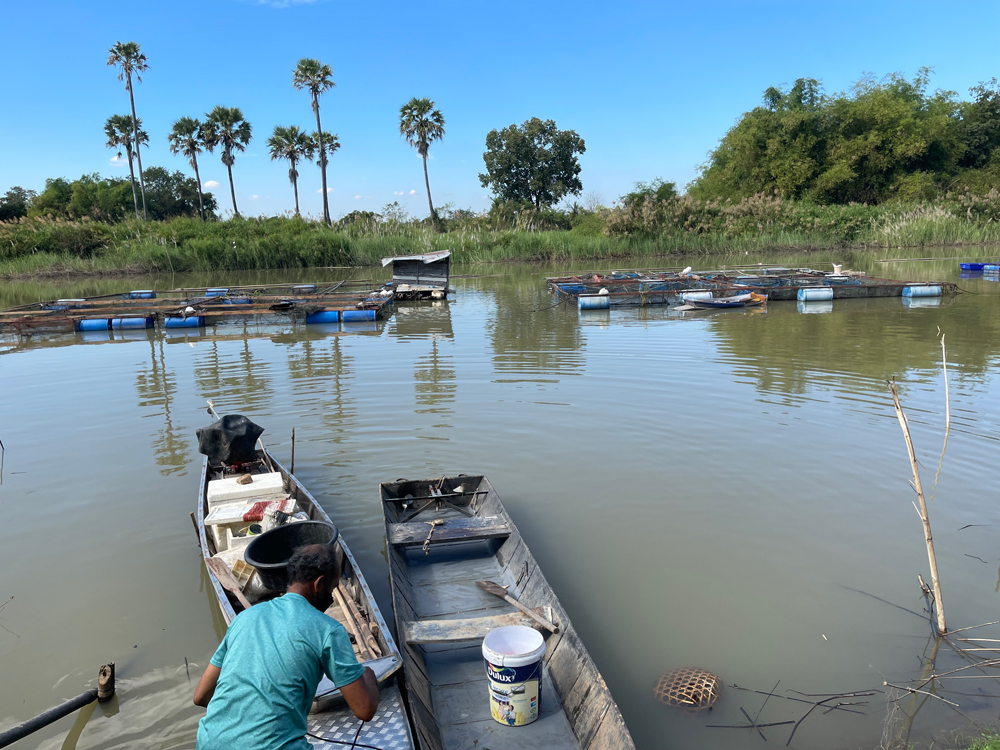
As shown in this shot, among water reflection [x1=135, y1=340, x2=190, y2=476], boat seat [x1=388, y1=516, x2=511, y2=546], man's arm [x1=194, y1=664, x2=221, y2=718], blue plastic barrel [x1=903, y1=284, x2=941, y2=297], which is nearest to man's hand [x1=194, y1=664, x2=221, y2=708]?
man's arm [x1=194, y1=664, x2=221, y2=718]

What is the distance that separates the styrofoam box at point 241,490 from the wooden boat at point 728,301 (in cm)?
1510

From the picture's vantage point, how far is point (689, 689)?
12.0 feet

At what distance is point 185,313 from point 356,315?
4.33 metres

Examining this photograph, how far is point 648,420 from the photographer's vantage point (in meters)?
8.30

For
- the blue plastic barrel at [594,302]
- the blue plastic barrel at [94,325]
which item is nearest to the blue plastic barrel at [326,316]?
the blue plastic barrel at [94,325]

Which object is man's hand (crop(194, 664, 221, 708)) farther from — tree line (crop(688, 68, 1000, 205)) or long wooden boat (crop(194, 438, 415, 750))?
tree line (crop(688, 68, 1000, 205))

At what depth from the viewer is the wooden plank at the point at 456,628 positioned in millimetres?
3717

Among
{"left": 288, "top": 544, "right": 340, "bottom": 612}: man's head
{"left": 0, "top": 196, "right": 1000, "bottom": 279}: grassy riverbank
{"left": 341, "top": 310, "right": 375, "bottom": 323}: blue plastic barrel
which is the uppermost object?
{"left": 0, "top": 196, "right": 1000, "bottom": 279}: grassy riverbank

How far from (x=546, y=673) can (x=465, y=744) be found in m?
0.63

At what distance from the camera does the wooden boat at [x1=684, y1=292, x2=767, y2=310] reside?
1805 centimetres

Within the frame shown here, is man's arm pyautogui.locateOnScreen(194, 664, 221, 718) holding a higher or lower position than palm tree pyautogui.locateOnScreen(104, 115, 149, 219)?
lower

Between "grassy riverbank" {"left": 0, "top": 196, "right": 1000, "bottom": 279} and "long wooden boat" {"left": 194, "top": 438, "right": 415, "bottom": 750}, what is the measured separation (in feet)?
95.3

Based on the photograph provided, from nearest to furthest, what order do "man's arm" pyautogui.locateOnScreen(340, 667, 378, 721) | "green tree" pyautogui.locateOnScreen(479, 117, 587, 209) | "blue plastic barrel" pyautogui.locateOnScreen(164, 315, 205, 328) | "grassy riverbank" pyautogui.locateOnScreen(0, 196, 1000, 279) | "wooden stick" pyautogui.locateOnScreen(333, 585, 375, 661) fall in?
"man's arm" pyautogui.locateOnScreen(340, 667, 378, 721) < "wooden stick" pyautogui.locateOnScreen(333, 585, 375, 661) < "blue plastic barrel" pyautogui.locateOnScreen(164, 315, 205, 328) < "grassy riverbank" pyautogui.locateOnScreen(0, 196, 1000, 279) < "green tree" pyautogui.locateOnScreen(479, 117, 587, 209)

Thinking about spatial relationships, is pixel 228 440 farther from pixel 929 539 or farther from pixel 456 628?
pixel 929 539
